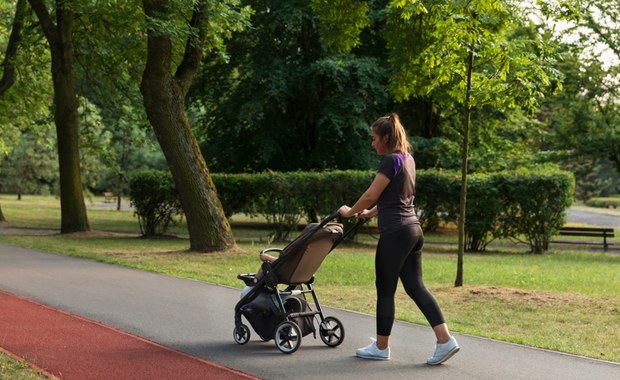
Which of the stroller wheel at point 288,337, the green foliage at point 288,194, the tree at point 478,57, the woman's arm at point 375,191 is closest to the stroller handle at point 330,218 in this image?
the woman's arm at point 375,191

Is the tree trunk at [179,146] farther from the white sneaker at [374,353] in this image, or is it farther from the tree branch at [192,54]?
the white sneaker at [374,353]

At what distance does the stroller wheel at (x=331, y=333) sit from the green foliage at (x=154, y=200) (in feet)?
54.6

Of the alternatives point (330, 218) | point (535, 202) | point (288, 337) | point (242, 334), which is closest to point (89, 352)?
point (242, 334)

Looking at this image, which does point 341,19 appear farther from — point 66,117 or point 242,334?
point 242,334

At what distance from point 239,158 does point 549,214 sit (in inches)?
613

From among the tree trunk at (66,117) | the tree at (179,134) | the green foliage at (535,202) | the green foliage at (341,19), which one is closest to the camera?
the tree at (179,134)

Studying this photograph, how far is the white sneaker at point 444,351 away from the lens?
7.03m

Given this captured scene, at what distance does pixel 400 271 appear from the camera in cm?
709

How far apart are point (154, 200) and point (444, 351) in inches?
733

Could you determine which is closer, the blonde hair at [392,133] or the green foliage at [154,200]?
the blonde hair at [392,133]

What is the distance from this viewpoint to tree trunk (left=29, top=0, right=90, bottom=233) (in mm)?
25172

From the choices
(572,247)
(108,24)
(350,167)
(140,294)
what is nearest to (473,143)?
(350,167)

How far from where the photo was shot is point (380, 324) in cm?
719

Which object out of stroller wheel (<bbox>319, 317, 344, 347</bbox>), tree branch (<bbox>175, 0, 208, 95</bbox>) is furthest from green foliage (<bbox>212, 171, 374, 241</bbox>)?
stroller wheel (<bbox>319, 317, 344, 347</bbox>)
